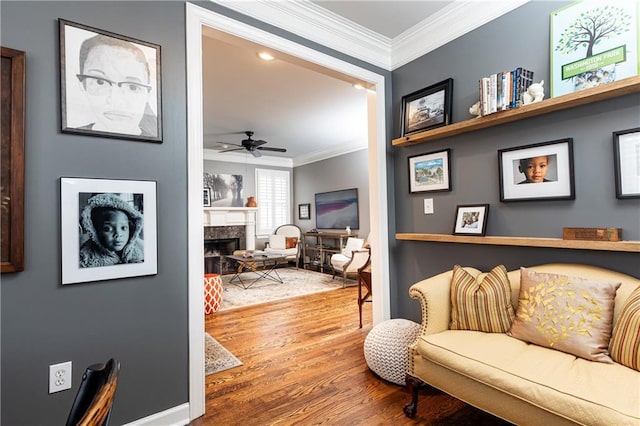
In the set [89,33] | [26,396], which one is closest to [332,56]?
[89,33]

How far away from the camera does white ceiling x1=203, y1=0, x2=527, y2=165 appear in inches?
90.0

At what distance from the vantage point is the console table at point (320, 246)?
6782 millimetres

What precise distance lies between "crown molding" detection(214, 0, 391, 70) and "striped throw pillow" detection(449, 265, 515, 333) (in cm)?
204

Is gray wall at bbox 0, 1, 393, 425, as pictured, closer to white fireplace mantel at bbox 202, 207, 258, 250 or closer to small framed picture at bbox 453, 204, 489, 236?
small framed picture at bbox 453, 204, 489, 236

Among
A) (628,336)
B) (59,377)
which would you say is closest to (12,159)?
(59,377)

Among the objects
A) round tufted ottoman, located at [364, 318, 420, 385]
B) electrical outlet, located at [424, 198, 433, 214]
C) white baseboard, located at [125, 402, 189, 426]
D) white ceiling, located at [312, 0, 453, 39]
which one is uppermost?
white ceiling, located at [312, 0, 453, 39]

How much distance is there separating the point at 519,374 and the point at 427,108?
198 cm

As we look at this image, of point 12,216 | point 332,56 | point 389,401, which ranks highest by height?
point 332,56

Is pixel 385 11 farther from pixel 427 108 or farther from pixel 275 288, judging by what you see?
pixel 275 288

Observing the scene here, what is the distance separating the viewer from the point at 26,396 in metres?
1.42

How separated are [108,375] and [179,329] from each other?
118cm

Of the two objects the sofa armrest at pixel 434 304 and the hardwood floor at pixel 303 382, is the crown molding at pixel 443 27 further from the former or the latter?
the hardwood floor at pixel 303 382

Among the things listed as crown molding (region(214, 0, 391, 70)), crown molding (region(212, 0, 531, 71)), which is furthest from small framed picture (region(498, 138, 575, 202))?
crown molding (region(214, 0, 391, 70))

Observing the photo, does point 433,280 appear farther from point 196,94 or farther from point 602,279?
point 196,94
